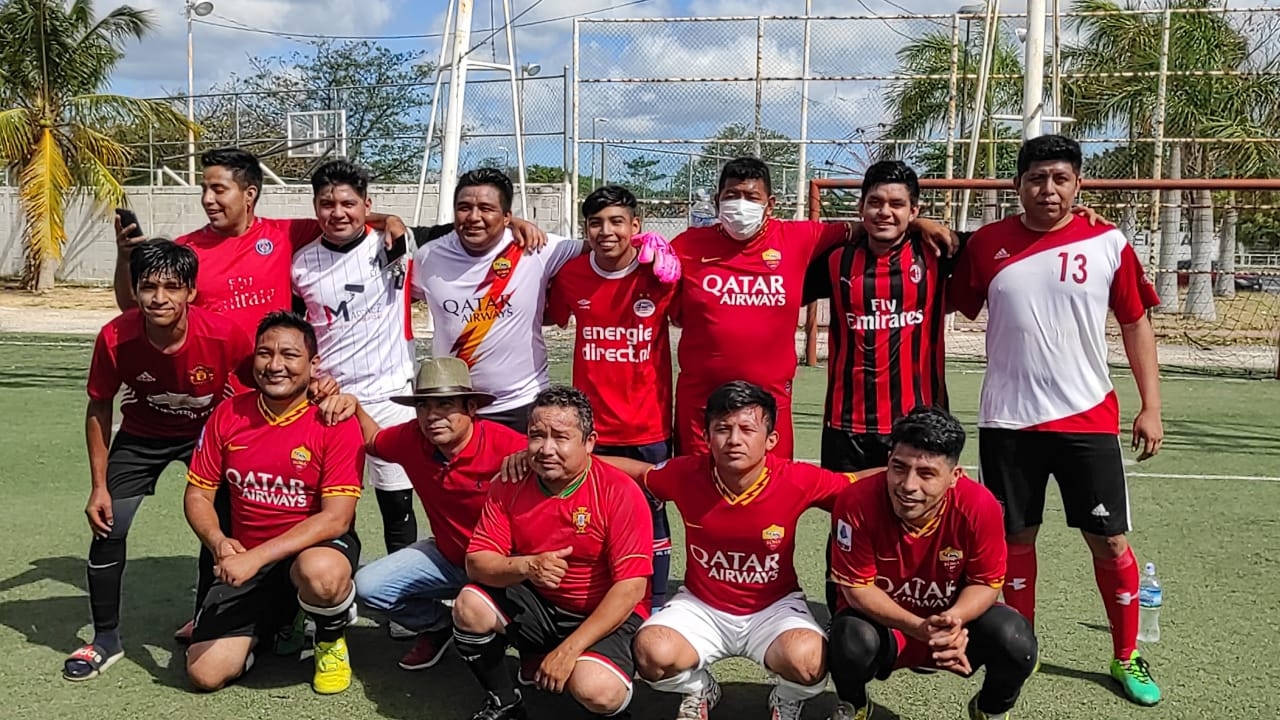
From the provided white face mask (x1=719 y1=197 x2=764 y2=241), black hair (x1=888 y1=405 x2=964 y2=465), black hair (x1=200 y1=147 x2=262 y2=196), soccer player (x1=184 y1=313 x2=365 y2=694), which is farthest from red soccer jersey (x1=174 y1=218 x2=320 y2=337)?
black hair (x1=888 y1=405 x2=964 y2=465)

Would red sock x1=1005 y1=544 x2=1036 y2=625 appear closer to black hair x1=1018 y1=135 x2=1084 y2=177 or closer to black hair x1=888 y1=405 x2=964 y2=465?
black hair x1=888 y1=405 x2=964 y2=465

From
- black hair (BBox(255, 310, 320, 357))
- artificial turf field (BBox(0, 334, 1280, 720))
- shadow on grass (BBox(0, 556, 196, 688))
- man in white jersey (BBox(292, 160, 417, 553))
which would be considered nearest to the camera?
artificial turf field (BBox(0, 334, 1280, 720))

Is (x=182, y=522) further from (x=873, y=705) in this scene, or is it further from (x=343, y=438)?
(x=873, y=705)

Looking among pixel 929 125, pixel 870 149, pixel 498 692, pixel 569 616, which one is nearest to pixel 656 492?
pixel 569 616

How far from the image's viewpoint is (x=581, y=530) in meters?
3.88

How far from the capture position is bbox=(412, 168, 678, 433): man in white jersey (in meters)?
4.77

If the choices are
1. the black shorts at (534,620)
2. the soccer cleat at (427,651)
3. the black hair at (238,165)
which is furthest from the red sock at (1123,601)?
the black hair at (238,165)

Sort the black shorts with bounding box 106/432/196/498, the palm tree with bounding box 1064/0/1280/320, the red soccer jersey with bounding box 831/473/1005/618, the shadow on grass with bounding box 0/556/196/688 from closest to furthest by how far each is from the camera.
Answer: the red soccer jersey with bounding box 831/473/1005/618 → the black shorts with bounding box 106/432/196/498 → the shadow on grass with bounding box 0/556/196/688 → the palm tree with bounding box 1064/0/1280/320

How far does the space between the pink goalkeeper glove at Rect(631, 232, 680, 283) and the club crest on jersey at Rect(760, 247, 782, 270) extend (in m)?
0.36

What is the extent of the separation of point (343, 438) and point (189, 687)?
3.56 feet

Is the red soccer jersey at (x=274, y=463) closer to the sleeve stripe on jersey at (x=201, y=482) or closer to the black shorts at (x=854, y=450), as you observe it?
the sleeve stripe on jersey at (x=201, y=482)

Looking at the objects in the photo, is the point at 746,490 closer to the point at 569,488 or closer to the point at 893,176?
the point at 569,488

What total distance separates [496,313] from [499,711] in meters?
1.71

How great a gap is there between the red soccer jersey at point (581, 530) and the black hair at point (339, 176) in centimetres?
170
